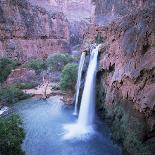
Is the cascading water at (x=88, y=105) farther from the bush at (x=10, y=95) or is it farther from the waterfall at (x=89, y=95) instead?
the bush at (x=10, y=95)

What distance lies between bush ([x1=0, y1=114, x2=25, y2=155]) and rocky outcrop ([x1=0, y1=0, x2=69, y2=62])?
40.6m

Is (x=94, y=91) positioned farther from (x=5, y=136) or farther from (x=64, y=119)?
(x=5, y=136)

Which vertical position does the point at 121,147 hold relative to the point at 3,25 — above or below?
below

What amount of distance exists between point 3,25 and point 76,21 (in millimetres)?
43444

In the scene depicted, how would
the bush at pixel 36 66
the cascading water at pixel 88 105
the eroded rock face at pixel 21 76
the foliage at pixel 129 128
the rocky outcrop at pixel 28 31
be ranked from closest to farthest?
1. the foliage at pixel 129 128
2. the cascading water at pixel 88 105
3. the eroded rock face at pixel 21 76
4. the bush at pixel 36 66
5. the rocky outcrop at pixel 28 31

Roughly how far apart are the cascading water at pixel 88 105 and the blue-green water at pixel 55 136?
0.73 meters

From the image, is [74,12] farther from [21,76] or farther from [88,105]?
[88,105]

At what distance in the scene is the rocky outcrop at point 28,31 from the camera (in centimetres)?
5575

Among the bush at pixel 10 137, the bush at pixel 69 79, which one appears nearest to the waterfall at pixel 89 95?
the bush at pixel 69 79

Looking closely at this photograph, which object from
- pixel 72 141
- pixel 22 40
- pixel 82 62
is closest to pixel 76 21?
pixel 22 40

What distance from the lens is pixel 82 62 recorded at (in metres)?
33.4

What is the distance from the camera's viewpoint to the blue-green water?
21.2 meters

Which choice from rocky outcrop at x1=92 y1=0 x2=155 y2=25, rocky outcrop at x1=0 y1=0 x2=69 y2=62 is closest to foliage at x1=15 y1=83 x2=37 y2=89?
rocky outcrop at x1=0 y1=0 x2=69 y2=62

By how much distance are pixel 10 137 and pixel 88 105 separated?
15905 millimetres
